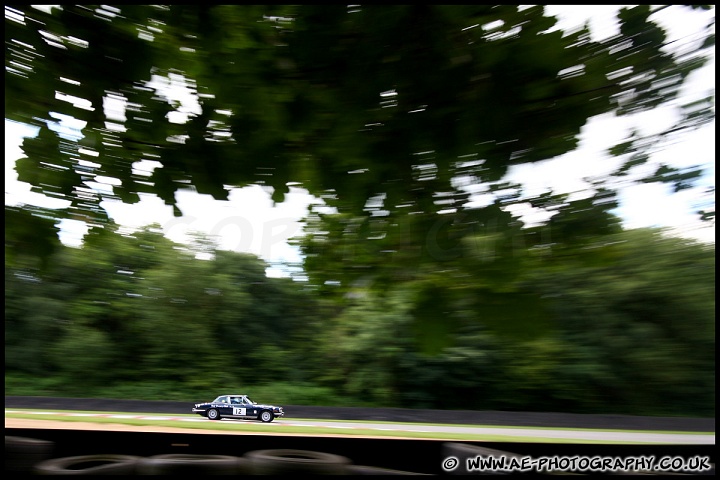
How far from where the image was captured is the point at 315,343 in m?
5.44

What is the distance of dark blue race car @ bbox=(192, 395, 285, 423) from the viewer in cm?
445

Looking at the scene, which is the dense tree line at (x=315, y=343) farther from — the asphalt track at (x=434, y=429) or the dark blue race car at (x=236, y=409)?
the asphalt track at (x=434, y=429)

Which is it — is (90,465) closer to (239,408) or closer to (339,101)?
(339,101)

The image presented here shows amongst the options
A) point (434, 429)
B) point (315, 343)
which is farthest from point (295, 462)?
point (315, 343)

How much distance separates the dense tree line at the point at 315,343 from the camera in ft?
12.3

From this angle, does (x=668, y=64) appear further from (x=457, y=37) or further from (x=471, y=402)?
(x=471, y=402)

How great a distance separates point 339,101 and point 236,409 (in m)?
4.02

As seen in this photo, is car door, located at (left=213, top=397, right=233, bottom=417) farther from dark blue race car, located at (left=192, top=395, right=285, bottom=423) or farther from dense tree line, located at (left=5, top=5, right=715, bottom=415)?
dense tree line, located at (left=5, top=5, right=715, bottom=415)

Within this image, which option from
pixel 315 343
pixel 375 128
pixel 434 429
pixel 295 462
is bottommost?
pixel 434 429

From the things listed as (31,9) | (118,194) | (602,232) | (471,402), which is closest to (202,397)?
(471,402)

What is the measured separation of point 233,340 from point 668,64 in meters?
5.43

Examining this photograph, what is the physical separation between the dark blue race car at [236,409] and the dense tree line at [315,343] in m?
0.26

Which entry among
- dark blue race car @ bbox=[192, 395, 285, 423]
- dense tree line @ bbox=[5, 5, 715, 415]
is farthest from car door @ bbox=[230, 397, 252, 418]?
dense tree line @ bbox=[5, 5, 715, 415]

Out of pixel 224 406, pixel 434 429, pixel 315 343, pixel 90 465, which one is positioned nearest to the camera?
pixel 90 465
